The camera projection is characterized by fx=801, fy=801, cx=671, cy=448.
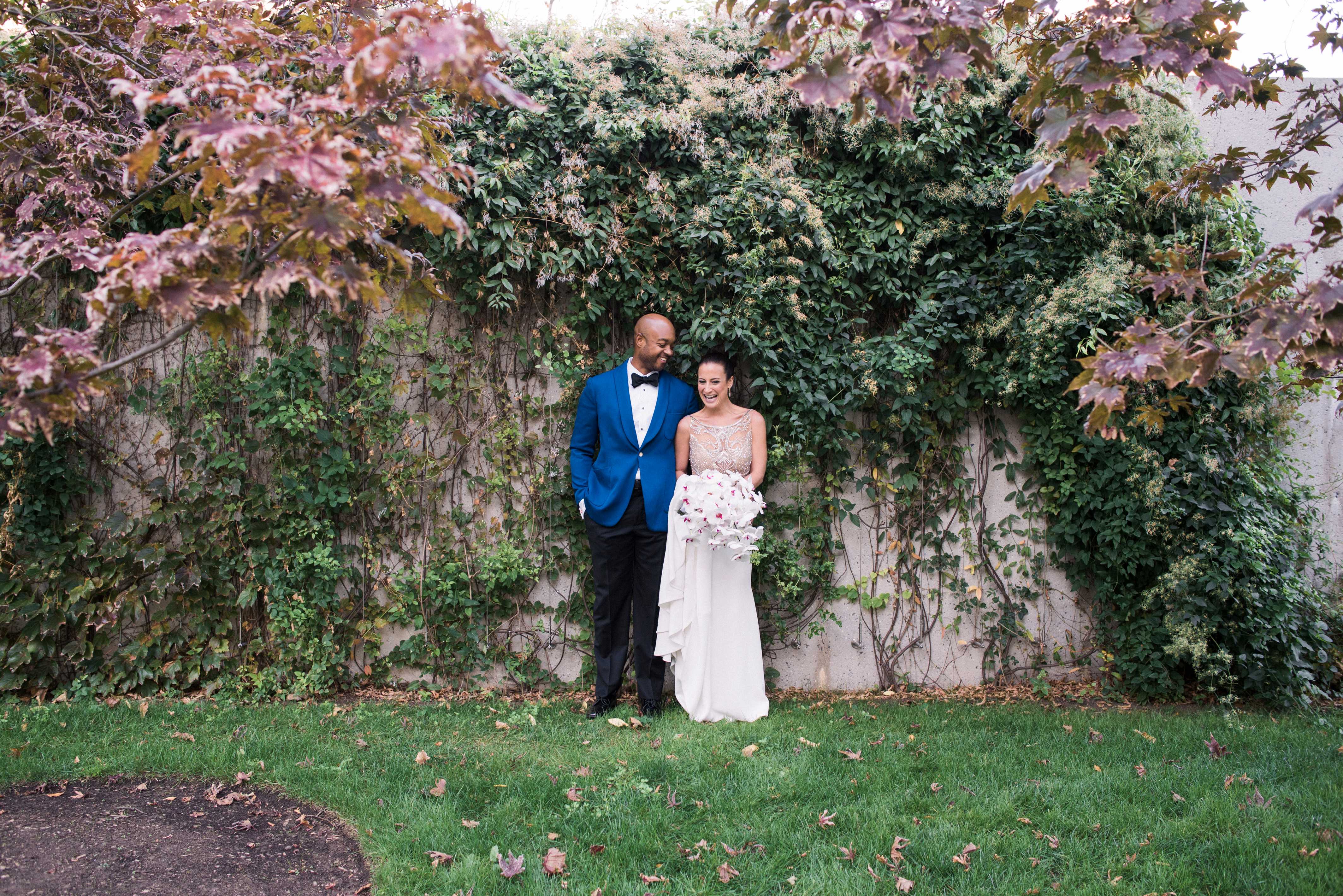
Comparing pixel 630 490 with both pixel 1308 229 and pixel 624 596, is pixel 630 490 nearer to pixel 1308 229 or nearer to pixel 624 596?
pixel 624 596

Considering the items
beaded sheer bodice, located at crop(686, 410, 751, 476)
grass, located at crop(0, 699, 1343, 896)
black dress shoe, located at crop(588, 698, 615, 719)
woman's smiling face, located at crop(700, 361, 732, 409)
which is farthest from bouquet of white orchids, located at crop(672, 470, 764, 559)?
black dress shoe, located at crop(588, 698, 615, 719)

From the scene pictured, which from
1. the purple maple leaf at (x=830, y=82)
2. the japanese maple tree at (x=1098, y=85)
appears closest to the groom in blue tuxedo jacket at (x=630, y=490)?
the japanese maple tree at (x=1098, y=85)

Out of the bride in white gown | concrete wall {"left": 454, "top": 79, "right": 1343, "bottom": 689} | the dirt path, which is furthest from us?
concrete wall {"left": 454, "top": 79, "right": 1343, "bottom": 689}

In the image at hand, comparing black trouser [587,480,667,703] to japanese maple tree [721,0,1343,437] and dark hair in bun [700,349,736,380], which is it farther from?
japanese maple tree [721,0,1343,437]

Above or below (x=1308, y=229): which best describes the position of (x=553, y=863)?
below

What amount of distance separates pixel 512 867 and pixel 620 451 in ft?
7.15

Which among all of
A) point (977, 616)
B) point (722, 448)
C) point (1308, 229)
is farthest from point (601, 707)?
point (1308, 229)

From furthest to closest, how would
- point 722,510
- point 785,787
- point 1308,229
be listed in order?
point 1308,229, point 722,510, point 785,787

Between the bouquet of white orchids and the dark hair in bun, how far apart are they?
537mm

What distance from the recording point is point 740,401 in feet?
15.6

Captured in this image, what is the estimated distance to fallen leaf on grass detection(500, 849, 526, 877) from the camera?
2.58 meters

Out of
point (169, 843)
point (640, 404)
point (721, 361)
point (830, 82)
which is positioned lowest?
point (169, 843)

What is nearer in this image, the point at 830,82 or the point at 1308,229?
the point at 830,82

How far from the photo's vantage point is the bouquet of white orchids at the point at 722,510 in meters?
3.98
